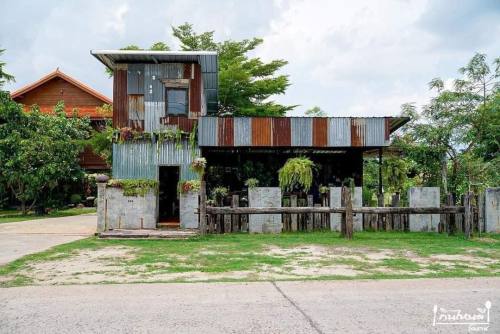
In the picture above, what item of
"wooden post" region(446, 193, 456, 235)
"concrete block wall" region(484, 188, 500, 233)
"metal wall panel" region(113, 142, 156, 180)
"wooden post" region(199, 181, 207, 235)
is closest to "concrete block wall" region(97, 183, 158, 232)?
"metal wall panel" region(113, 142, 156, 180)

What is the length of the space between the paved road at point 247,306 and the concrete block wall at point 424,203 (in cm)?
777

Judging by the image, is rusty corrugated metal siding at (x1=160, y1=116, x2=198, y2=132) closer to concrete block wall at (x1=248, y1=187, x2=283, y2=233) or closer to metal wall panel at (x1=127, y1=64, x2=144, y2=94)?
metal wall panel at (x1=127, y1=64, x2=144, y2=94)

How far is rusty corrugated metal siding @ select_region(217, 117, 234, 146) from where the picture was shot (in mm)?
16052

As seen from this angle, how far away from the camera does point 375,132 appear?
639 inches

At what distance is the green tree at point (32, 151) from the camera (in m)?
21.6

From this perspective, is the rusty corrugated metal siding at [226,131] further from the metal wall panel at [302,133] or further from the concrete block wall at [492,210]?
the concrete block wall at [492,210]

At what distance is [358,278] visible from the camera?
7.78 meters

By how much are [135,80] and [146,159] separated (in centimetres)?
306

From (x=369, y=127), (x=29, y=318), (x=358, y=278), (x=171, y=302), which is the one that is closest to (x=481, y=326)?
(x=358, y=278)

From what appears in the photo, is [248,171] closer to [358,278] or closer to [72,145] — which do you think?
[72,145]

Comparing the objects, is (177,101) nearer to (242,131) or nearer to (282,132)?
(242,131)

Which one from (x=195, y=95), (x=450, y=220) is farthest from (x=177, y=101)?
(x=450, y=220)

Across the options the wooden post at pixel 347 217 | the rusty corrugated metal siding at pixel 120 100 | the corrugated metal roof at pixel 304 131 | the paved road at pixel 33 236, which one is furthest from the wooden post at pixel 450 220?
the paved road at pixel 33 236

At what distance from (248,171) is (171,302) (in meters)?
13.2
